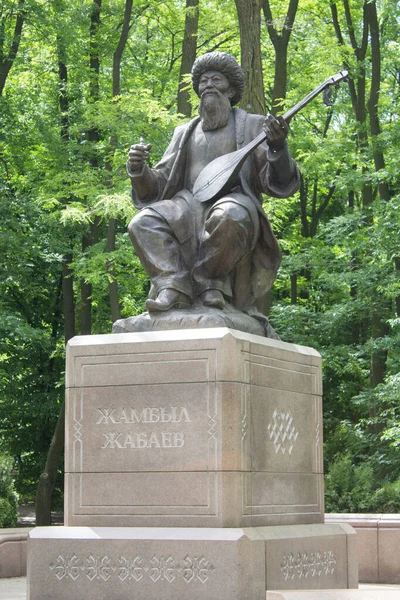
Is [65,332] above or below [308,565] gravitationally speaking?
above

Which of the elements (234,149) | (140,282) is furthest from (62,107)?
(234,149)

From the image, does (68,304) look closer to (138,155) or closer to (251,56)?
(251,56)

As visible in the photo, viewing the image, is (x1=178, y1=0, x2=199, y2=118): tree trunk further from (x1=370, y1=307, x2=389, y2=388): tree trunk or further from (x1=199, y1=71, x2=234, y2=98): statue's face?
(x1=199, y1=71, x2=234, y2=98): statue's face

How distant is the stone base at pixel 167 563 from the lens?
6.61m

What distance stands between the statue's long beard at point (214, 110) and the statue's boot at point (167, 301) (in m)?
1.49

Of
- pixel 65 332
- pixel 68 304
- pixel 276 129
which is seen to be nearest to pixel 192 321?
pixel 276 129

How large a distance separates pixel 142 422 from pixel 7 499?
323 inches

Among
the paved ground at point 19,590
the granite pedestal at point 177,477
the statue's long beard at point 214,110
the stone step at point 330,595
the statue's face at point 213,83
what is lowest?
the paved ground at point 19,590

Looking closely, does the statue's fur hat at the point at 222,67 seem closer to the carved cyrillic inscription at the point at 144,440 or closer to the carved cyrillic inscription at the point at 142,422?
the carved cyrillic inscription at the point at 142,422

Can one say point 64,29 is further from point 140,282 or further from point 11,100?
point 140,282

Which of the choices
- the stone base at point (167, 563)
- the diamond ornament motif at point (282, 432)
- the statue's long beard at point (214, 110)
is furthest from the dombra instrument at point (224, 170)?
the stone base at point (167, 563)

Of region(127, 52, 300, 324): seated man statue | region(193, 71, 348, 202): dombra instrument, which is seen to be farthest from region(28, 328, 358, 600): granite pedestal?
region(193, 71, 348, 202): dombra instrument

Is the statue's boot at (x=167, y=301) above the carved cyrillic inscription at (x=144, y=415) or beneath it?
above

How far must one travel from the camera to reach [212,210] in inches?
306
